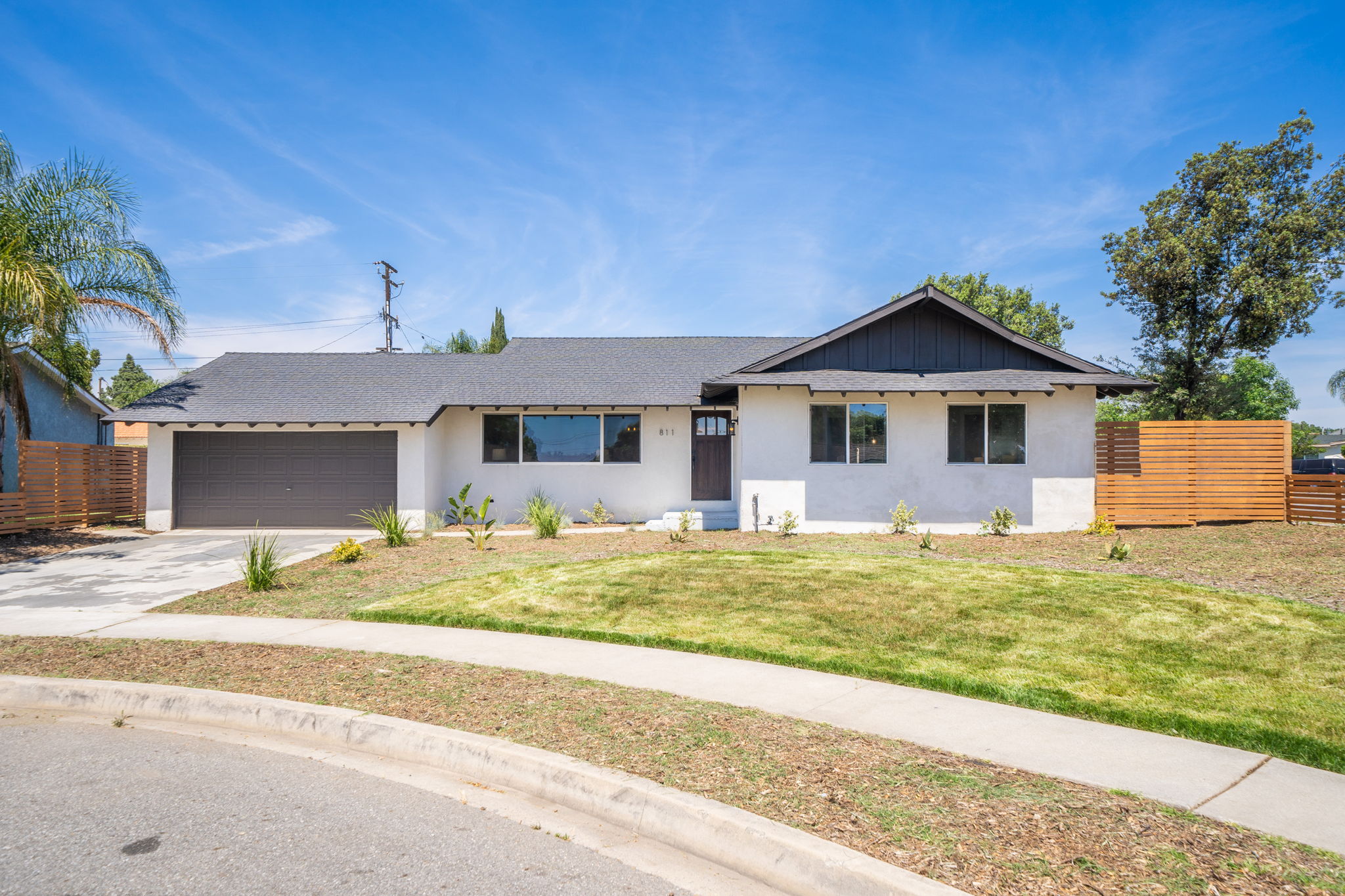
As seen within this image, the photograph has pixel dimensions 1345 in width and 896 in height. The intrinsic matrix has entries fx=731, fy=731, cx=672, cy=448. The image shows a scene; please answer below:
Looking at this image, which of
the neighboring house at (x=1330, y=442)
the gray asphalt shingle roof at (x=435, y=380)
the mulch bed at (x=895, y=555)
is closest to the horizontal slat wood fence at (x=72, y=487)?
the gray asphalt shingle roof at (x=435, y=380)

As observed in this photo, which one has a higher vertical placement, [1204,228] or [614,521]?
[1204,228]

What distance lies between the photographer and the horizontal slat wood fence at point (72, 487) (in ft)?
52.3

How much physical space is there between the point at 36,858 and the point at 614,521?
1396cm

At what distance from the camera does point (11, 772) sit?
174 inches

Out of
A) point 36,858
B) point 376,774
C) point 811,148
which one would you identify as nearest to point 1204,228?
point 811,148

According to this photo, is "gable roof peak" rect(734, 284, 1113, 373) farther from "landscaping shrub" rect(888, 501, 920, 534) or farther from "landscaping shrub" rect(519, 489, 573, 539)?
"landscaping shrub" rect(519, 489, 573, 539)

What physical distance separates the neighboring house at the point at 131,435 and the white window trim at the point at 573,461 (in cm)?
2948

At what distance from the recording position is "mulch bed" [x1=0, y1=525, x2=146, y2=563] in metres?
13.8

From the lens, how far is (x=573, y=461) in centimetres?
1752

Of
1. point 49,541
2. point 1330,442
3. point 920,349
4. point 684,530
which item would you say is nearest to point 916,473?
point 920,349

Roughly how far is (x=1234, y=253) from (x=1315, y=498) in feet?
37.9

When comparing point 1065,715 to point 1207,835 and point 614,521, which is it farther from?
point 614,521

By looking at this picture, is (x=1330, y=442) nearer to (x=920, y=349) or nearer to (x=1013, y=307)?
(x=1013, y=307)

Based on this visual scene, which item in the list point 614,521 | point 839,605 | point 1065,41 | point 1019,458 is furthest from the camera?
point 614,521
